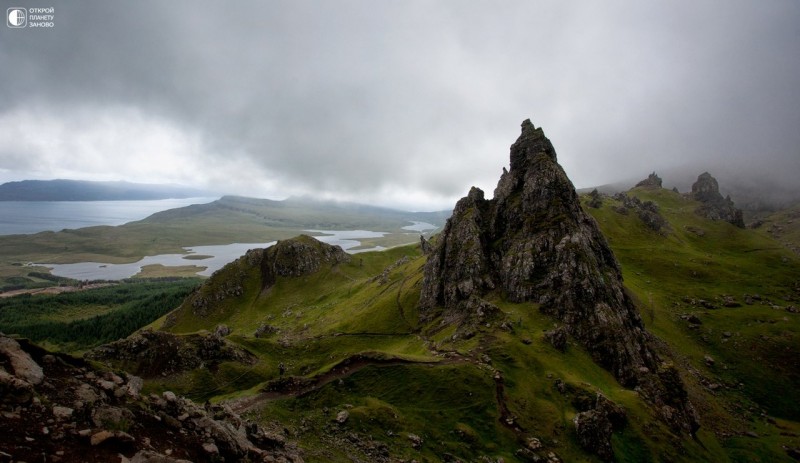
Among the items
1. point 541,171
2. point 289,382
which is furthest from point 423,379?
point 541,171

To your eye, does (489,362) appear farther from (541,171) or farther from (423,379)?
(541,171)

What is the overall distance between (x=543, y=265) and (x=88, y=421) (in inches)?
3235

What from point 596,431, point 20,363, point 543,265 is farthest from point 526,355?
point 20,363

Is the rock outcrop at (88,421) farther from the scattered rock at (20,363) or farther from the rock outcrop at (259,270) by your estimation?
the rock outcrop at (259,270)

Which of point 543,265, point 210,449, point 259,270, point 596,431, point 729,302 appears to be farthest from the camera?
point 259,270

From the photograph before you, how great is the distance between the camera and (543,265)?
273 feet

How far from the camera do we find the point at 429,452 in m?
40.7

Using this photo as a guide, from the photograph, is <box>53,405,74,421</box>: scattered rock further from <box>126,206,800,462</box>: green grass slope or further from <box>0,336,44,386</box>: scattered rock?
<box>126,206,800,462</box>: green grass slope

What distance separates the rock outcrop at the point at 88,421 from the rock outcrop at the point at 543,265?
62872mm

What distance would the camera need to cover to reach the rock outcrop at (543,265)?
68.9m

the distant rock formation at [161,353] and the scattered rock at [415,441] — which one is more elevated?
the distant rock formation at [161,353]

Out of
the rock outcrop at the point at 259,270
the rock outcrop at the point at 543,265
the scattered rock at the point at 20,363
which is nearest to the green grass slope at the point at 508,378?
the rock outcrop at the point at 543,265

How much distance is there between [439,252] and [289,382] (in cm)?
6224

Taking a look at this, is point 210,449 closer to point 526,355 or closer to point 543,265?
point 526,355
